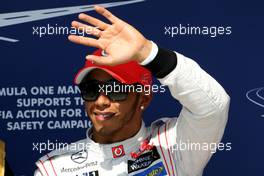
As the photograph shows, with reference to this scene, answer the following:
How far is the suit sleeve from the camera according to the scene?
181 cm

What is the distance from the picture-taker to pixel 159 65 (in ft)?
5.95

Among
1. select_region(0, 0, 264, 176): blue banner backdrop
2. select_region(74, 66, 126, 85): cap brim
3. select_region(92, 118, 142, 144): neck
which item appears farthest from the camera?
select_region(0, 0, 264, 176): blue banner backdrop

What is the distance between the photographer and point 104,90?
2.04 metres

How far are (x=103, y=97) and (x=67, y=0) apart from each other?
72 cm

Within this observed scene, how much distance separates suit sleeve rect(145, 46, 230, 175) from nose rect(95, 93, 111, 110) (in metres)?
0.27

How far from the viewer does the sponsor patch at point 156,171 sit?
2.07 meters

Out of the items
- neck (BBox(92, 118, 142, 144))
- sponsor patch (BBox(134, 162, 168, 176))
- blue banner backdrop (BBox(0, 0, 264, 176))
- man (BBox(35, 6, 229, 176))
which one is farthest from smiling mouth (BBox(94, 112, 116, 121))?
blue banner backdrop (BBox(0, 0, 264, 176))

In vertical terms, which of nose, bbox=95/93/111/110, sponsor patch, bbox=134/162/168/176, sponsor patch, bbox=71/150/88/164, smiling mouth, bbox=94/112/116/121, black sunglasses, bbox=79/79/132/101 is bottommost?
sponsor patch, bbox=134/162/168/176

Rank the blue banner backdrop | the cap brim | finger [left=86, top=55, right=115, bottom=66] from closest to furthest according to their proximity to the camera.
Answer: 1. finger [left=86, top=55, right=115, bottom=66]
2. the cap brim
3. the blue banner backdrop

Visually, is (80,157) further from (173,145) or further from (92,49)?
(92,49)

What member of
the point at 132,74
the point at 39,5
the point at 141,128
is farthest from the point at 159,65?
the point at 39,5

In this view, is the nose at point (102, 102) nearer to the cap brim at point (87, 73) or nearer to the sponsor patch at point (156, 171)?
the cap brim at point (87, 73)

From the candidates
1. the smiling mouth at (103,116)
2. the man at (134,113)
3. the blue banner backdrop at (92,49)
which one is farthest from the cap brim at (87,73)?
the blue banner backdrop at (92,49)

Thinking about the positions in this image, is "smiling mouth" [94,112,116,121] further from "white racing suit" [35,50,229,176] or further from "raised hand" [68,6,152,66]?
"raised hand" [68,6,152,66]
